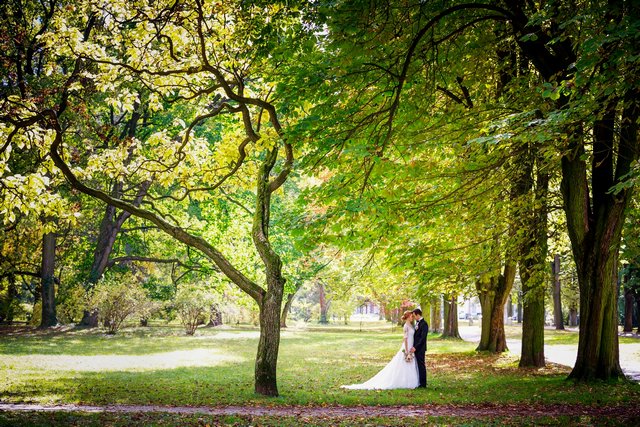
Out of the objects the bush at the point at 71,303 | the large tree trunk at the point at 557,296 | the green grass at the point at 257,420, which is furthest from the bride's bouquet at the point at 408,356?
the large tree trunk at the point at 557,296

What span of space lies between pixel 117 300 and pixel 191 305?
5504mm

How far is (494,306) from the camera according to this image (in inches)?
845

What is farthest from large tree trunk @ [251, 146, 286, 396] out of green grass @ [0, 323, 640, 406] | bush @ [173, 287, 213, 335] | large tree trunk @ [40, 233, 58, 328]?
large tree trunk @ [40, 233, 58, 328]

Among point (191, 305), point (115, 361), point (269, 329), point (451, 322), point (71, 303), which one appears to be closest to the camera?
point (269, 329)

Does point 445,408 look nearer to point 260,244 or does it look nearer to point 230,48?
point 260,244

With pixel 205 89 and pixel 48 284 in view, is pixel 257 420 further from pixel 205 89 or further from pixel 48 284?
pixel 48 284

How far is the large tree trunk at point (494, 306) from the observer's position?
66.7 ft

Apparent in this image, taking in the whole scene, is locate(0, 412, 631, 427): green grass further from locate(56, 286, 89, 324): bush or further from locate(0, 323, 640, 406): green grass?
locate(56, 286, 89, 324): bush

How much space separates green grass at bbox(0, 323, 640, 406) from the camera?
36.2 ft

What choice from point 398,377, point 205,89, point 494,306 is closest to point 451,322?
Result: point 494,306

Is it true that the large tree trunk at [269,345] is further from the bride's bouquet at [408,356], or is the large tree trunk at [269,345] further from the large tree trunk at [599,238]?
the large tree trunk at [599,238]

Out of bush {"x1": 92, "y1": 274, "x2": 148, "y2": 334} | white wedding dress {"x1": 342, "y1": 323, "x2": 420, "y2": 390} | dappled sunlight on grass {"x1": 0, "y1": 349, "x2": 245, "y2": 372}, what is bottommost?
dappled sunlight on grass {"x1": 0, "y1": 349, "x2": 245, "y2": 372}

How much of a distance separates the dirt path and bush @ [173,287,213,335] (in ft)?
75.0

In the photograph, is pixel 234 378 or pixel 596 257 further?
pixel 234 378
